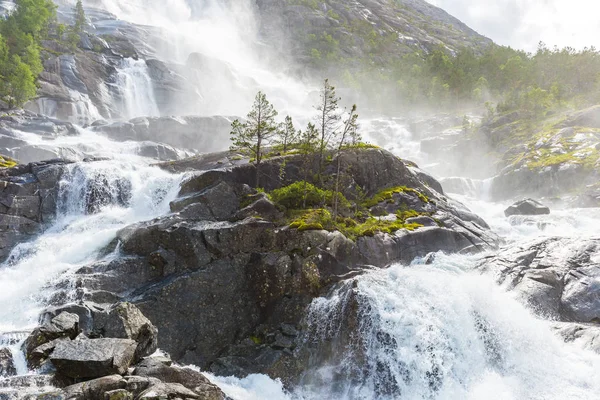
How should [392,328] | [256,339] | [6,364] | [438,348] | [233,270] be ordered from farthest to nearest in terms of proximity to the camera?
[233,270] < [256,339] < [392,328] < [438,348] < [6,364]

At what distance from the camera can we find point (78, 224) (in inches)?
1390

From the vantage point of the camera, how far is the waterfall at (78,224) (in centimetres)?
2566

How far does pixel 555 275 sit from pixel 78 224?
126 feet

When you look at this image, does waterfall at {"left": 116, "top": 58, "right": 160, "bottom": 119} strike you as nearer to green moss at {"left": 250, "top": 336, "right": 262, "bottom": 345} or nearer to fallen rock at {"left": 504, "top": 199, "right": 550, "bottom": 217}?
green moss at {"left": 250, "top": 336, "right": 262, "bottom": 345}

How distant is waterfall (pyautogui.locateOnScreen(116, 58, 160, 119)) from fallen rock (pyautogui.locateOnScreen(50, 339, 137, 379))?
8211 centimetres

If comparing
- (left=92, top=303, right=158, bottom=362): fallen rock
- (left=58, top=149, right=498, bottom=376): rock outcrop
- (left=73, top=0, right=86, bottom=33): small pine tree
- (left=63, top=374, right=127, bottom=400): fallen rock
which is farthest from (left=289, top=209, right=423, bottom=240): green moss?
(left=73, top=0, right=86, bottom=33): small pine tree

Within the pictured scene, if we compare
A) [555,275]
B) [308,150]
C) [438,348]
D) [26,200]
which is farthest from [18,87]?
[555,275]

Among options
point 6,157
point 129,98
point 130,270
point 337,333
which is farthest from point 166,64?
point 337,333

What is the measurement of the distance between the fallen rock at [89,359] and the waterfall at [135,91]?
8211cm

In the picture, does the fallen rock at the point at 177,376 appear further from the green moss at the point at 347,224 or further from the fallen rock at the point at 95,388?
the green moss at the point at 347,224

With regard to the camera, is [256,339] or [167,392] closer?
[167,392]

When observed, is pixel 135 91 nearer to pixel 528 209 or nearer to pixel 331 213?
pixel 331 213

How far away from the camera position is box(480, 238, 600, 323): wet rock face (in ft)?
90.1

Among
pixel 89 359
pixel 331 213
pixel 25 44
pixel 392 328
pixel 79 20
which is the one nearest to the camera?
pixel 89 359
